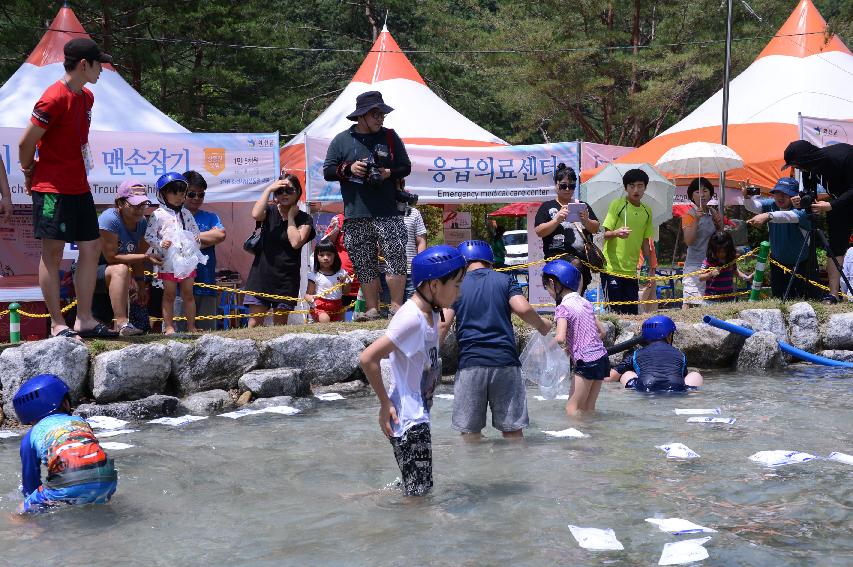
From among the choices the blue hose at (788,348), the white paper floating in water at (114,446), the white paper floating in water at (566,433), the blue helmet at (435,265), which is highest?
the blue helmet at (435,265)

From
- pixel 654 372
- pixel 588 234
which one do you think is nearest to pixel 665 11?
pixel 588 234

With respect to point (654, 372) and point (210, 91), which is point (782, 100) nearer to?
point (654, 372)

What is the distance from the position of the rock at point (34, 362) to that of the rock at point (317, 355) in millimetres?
1772

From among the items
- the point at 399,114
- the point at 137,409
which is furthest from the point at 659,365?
the point at 399,114

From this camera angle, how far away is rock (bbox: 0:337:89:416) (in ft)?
24.7

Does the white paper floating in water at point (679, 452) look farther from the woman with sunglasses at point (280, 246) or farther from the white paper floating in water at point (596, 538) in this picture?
the woman with sunglasses at point (280, 246)

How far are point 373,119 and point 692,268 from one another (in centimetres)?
561

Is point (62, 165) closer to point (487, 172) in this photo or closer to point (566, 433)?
point (566, 433)

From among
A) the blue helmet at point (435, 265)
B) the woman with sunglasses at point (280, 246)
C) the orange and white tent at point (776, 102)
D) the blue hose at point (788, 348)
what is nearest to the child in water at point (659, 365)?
the blue hose at point (788, 348)

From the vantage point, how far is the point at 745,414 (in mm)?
8016

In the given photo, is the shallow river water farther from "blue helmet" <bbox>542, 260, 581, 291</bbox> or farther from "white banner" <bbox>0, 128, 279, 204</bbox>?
"white banner" <bbox>0, 128, 279, 204</bbox>

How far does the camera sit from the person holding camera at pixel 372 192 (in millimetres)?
8953

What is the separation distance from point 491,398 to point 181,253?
369 centimetres

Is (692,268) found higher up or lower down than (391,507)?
higher up
